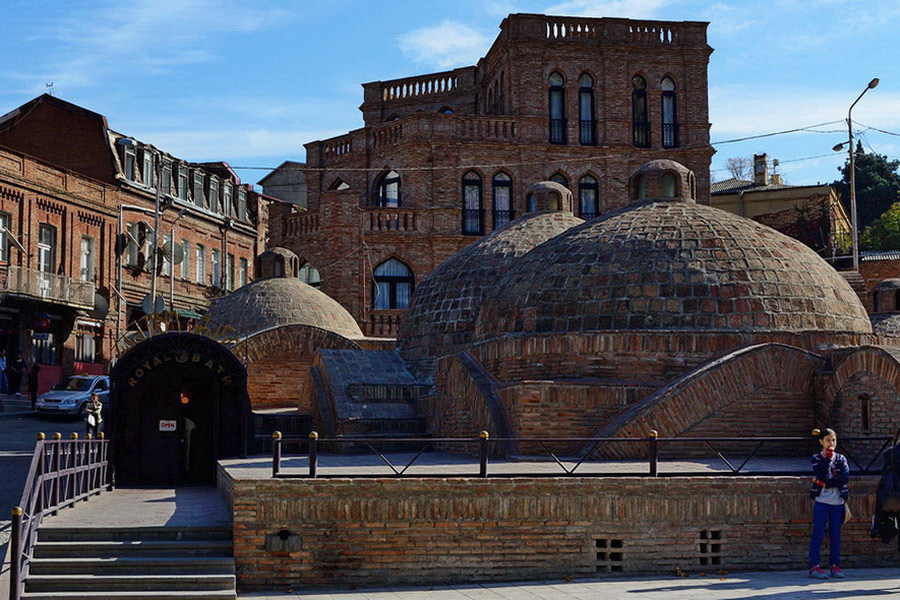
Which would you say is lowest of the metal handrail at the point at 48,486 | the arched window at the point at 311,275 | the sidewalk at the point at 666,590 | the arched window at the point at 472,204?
the sidewalk at the point at 666,590

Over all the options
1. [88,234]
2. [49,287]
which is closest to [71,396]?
[49,287]

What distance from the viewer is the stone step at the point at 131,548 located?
14078mm

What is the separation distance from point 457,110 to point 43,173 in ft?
60.9

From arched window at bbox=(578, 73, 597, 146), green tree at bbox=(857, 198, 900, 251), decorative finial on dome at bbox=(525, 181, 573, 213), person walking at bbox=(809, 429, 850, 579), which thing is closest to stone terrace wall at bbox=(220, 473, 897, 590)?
person walking at bbox=(809, 429, 850, 579)

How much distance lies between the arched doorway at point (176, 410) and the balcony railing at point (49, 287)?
713 inches

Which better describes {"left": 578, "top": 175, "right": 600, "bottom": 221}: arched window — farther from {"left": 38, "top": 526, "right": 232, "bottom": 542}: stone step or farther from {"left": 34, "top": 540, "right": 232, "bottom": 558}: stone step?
{"left": 34, "top": 540, "right": 232, "bottom": 558}: stone step

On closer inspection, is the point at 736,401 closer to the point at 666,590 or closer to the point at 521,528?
the point at 521,528

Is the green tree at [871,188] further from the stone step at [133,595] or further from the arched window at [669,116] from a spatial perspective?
the stone step at [133,595]


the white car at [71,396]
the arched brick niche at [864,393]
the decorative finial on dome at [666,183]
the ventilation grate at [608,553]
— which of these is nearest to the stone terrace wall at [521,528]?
the ventilation grate at [608,553]

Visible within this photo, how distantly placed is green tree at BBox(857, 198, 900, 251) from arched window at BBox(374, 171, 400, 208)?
1086 inches

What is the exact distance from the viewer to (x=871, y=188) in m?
69.2

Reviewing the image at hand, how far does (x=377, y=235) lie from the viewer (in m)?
42.4

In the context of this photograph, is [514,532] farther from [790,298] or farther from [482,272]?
[482,272]

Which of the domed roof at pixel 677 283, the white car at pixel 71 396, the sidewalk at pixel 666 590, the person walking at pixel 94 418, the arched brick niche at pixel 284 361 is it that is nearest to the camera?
the sidewalk at pixel 666 590
